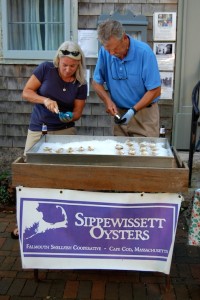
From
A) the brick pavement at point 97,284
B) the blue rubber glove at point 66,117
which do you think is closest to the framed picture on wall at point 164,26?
the blue rubber glove at point 66,117

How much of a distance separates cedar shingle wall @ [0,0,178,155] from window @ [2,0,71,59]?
0.59 feet

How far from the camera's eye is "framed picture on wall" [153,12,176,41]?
430 cm

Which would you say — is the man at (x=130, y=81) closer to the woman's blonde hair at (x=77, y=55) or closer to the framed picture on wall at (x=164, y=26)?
the woman's blonde hair at (x=77, y=55)

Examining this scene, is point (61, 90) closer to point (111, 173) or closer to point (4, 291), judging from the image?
point (111, 173)

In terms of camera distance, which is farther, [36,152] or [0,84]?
[0,84]

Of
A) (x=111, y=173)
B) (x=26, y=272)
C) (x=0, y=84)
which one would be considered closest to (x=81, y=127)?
(x=0, y=84)

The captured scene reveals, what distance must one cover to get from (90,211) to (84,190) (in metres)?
0.14

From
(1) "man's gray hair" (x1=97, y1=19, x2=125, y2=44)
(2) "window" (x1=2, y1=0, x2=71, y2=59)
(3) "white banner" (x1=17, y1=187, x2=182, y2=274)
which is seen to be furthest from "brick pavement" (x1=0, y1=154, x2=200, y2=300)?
(2) "window" (x1=2, y1=0, x2=71, y2=59)

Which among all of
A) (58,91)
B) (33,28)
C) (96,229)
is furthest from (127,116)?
(33,28)

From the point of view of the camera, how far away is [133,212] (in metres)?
2.44

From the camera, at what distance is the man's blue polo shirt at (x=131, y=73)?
120 inches

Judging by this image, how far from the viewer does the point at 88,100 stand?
15.0ft

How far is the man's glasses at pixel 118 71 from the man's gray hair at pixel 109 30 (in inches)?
11.7

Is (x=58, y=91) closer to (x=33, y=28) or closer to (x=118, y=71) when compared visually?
(x=118, y=71)
